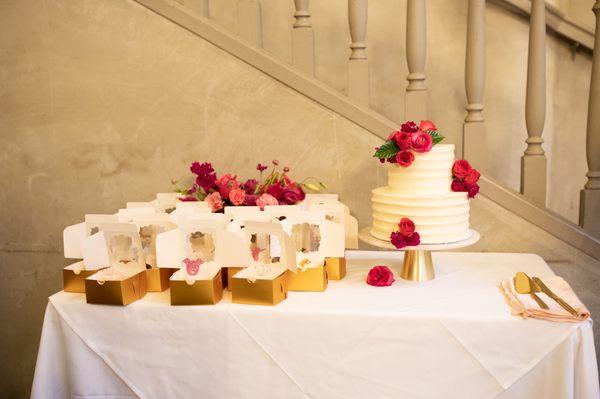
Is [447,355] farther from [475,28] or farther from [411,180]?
[475,28]

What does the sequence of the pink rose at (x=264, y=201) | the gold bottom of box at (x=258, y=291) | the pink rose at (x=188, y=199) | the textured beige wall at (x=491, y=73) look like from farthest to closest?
the textured beige wall at (x=491, y=73)
the pink rose at (x=188, y=199)
the pink rose at (x=264, y=201)
the gold bottom of box at (x=258, y=291)

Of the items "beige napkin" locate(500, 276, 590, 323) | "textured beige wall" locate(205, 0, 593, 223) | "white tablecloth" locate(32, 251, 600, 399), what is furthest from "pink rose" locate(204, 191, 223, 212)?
"textured beige wall" locate(205, 0, 593, 223)

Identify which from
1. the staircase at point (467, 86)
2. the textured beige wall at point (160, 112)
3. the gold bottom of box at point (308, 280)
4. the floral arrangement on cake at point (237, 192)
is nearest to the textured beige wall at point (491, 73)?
the textured beige wall at point (160, 112)

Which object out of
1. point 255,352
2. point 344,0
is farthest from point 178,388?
point 344,0

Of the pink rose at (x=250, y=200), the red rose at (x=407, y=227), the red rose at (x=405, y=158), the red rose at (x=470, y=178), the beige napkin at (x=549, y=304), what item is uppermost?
the red rose at (x=405, y=158)

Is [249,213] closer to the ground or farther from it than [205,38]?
closer to the ground

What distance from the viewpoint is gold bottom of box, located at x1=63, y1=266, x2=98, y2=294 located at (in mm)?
1641

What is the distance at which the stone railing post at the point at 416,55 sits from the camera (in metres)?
1.96

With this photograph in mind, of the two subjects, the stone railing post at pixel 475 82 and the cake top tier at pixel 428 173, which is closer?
the cake top tier at pixel 428 173

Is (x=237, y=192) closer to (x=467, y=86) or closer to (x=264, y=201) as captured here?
(x=264, y=201)

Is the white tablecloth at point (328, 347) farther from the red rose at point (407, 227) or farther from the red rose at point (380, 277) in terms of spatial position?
the red rose at point (407, 227)

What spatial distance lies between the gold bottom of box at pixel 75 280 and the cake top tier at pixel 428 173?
986mm

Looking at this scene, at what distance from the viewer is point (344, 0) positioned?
2527 millimetres

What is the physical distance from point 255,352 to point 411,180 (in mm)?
668
